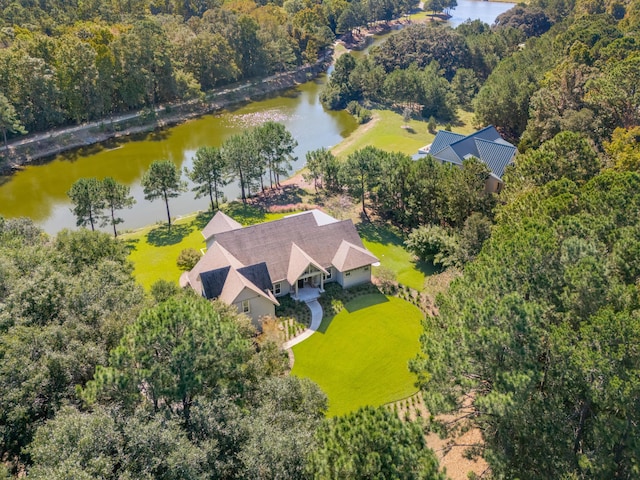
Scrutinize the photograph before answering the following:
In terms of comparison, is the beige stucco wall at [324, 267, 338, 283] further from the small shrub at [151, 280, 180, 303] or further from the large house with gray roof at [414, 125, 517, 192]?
the large house with gray roof at [414, 125, 517, 192]

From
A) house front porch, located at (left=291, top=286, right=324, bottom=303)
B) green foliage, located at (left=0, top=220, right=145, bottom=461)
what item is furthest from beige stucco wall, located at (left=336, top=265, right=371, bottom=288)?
green foliage, located at (left=0, top=220, right=145, bottom=461)

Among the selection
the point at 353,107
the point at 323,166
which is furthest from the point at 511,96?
the point at 323,166

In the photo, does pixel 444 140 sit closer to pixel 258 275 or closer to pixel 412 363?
pixel 258 275

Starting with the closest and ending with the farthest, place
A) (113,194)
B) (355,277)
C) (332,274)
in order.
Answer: (355,277) → (332,274) → (113,194)

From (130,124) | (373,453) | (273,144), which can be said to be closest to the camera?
(373,453)

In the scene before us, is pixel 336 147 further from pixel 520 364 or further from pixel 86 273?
pixel 520 364

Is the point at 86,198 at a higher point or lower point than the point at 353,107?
higher
